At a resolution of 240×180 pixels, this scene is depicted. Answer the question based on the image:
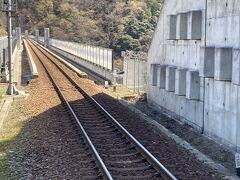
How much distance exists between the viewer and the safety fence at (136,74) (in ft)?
93.6

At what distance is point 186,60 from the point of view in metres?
17.6

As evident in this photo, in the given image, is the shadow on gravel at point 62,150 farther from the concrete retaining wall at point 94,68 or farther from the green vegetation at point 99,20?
the green vegetation at point 99,20

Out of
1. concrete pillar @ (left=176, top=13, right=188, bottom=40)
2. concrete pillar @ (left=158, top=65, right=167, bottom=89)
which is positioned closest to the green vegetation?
concrete pillar @ (left=158, top=65, right=167, bottom=89)

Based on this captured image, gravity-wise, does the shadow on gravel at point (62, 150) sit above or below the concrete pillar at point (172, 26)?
below

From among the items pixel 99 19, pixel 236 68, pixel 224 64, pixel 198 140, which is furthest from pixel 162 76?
pixel 99 19

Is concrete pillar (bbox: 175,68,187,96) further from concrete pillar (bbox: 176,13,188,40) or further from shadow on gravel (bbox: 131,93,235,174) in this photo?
concrete pillar (bbox: 176,13,188,40)

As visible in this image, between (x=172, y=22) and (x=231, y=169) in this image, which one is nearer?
(x=231, y=169)

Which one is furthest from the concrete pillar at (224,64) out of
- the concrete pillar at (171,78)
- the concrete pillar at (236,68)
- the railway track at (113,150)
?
the concrete pillar at (171,78)

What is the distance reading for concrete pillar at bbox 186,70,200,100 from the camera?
52.8 ft

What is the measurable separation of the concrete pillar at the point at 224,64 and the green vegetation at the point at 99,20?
72.7 metres

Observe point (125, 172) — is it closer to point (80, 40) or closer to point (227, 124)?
point (227, 124)

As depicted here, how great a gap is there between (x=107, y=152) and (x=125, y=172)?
6.80 ft

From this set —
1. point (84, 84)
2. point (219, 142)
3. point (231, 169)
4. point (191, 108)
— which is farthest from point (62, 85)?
point (231, 169)

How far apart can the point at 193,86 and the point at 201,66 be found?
1.14 metres
